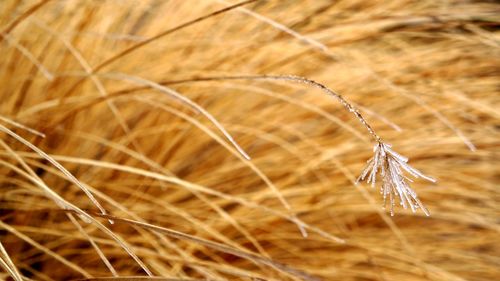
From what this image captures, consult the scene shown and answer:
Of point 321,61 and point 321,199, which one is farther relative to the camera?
point 321,61

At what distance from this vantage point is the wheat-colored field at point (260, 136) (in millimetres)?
722

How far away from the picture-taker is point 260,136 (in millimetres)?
761

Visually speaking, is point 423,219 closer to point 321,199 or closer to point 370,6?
point 321,199

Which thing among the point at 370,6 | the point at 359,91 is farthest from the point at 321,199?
the point at 370,6

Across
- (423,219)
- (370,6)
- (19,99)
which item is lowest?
(423,219)

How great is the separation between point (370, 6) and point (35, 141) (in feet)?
1.51

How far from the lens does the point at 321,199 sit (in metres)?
0.78

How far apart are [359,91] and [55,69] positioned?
1.21 ft

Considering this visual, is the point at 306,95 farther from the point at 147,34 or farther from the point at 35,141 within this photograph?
the point at 35,141

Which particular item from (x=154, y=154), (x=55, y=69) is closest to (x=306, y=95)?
(x=154, y=154)

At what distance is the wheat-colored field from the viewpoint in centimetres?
72

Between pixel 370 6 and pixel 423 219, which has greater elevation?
pixel 370 6

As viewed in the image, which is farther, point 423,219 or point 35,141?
point 423,219

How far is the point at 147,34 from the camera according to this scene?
2.72 feet
